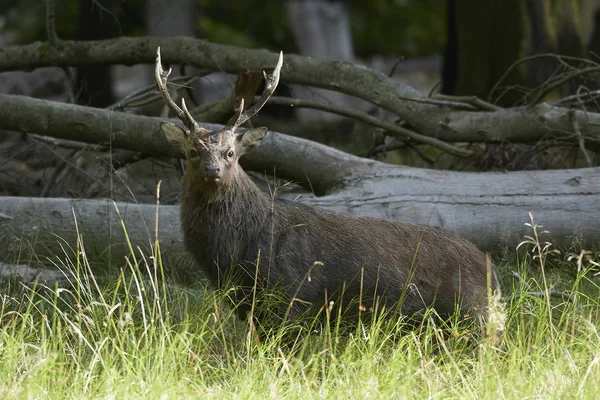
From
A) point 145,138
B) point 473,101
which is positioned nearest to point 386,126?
point 473,101

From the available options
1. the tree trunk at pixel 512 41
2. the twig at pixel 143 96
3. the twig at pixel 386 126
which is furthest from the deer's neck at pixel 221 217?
the tree trunk at pixel 512 41

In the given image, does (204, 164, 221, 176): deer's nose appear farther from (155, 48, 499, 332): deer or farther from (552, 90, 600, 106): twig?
(552, 90, 600, 106): twig

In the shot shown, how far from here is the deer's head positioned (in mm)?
5695

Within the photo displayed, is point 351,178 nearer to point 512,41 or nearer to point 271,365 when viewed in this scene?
point 271,365

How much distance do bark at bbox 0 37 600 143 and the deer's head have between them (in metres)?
2.29

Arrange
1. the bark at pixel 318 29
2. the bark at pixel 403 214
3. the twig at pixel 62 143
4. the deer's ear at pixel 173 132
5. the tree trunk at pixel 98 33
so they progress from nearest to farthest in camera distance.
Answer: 1. the deer's ear at pixel 173 132
2. the bark at pixel 403 214
3. the twig at pixel 62 143
4. the tree trunk at pixel 98 33
5. the bark at pixel 318 29

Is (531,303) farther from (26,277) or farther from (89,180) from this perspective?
(89,180)

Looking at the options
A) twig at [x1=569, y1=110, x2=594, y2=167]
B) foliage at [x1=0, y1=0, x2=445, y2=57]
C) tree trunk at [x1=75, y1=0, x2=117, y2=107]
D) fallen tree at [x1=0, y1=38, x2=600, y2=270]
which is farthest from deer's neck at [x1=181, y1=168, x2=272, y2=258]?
foliage at [x1=0, y1=0, x2=445, y2=57]

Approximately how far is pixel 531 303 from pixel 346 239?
1270 millimetres

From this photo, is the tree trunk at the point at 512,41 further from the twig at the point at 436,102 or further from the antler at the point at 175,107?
the antler at the point at 175,107

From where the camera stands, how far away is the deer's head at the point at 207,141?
570 centimetres

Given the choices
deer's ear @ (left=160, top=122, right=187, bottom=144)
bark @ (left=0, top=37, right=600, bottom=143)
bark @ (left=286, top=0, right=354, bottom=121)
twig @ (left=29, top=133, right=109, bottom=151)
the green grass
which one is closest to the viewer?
the green grass

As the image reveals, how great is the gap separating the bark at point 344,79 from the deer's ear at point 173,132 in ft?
7.68

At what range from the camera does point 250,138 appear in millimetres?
6145
